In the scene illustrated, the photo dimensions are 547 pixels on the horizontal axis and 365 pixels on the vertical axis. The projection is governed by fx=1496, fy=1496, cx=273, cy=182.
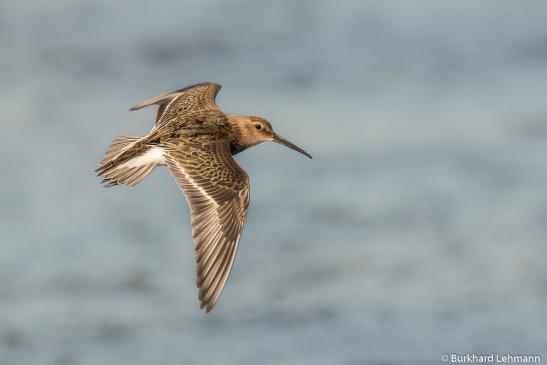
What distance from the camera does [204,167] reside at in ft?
36.6

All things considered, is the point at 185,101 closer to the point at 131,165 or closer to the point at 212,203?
the point at 131,165

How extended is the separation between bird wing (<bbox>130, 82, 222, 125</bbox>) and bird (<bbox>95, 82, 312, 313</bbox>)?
0.04 feet

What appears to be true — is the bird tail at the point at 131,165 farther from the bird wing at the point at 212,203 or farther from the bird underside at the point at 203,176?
the bird wing at the point at 212,203

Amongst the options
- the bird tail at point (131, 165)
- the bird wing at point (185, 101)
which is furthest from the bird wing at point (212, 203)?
the bird wing at point (185, 101)

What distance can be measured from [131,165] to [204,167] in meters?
0.60

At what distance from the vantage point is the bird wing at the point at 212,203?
10180 mm

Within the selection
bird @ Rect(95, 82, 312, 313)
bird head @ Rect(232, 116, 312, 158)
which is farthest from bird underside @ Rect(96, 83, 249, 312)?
bird head @ Rect(232, 116, 312, 158)

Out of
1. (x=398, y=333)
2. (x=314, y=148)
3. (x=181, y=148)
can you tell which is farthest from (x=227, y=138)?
(x=314, y=148)

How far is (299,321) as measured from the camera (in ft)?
44.9

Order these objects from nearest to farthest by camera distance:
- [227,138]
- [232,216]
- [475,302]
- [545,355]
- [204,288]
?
[204,288] < [232,216] < [227,138] < [545,355] < [475,302]

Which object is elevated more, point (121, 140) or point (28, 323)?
point (121, 140)

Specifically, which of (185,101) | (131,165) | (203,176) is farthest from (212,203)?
(185,101)

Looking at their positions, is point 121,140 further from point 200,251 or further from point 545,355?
point 545,355

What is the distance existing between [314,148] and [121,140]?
436 centimetres
